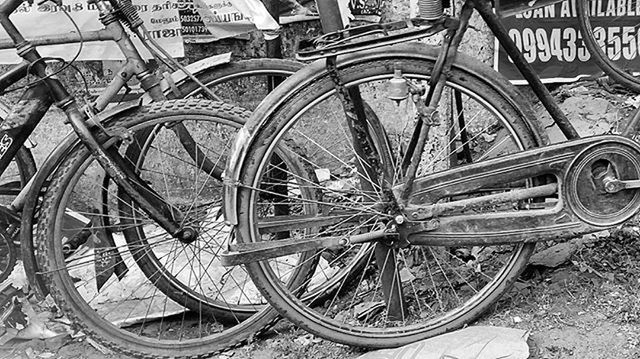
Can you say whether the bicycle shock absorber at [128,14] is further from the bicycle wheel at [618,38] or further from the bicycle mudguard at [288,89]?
the bicycle wheel at [618,38]

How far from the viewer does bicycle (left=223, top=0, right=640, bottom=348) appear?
3.23m

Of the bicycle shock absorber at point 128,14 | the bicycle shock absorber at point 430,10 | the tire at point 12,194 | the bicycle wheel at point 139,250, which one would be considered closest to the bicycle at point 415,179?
the bicycle shock absorber at point 430,10

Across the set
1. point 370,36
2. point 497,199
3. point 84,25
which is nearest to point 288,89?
point 370,36

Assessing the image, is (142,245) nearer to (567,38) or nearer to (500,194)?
(500,194)

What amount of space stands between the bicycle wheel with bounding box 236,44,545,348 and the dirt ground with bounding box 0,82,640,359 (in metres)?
0.19

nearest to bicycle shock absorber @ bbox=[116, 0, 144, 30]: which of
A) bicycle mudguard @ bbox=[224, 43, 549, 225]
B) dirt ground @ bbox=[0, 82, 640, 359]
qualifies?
bicycle mudguard @ bbox=[224, 43, 549, 225]

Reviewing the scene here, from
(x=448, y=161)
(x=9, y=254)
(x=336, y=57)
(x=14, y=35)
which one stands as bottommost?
(x=9, y=254)

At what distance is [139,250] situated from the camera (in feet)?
12.6

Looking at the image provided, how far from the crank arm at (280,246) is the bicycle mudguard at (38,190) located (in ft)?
2.59

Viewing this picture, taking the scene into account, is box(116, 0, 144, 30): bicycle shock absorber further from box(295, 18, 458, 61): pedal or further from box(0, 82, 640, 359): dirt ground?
box(0, 82, 640, 359): dirt ground

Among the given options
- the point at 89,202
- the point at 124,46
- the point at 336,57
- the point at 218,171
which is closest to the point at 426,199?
the point at 336,57

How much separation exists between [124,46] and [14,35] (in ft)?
1.51

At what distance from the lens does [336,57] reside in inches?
126

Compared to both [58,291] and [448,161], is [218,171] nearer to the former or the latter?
[58,291]
